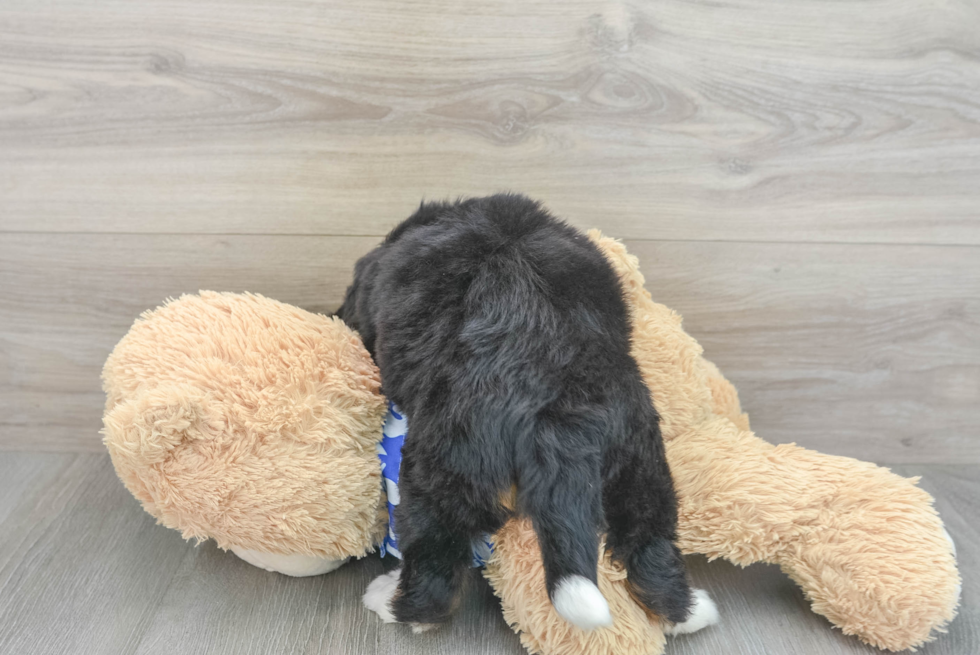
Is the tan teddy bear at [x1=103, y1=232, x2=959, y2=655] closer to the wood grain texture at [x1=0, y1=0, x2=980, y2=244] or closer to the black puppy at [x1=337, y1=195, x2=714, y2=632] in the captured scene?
the black puppy at [x1=337, y1=195, x2=714, y2=632]

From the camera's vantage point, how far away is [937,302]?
97 centimetres

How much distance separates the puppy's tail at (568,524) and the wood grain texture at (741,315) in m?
0.48

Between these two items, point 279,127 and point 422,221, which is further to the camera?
point 279,127

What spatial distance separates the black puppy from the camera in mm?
552

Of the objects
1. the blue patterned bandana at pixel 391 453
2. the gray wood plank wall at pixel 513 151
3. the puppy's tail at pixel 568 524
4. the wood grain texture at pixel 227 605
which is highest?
the gray wood plank wall at pixel 513 151

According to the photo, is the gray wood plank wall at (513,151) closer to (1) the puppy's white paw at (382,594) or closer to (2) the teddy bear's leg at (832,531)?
(2) the teddy bear's leg at (832,531)

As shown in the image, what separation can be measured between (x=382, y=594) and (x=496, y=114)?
0.64 m

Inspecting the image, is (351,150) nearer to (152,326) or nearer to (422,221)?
(422,221)

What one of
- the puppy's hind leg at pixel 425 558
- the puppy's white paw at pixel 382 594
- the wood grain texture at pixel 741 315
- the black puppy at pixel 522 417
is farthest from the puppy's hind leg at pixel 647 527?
the wood grain texture at pixel 741 315

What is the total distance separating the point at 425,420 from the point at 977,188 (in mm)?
903

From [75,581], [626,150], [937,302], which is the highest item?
[626,150]

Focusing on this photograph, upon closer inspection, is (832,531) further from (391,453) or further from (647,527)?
(391,453)

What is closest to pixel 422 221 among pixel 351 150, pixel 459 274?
pixel 459 274

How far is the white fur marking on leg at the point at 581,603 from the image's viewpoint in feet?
1.71
